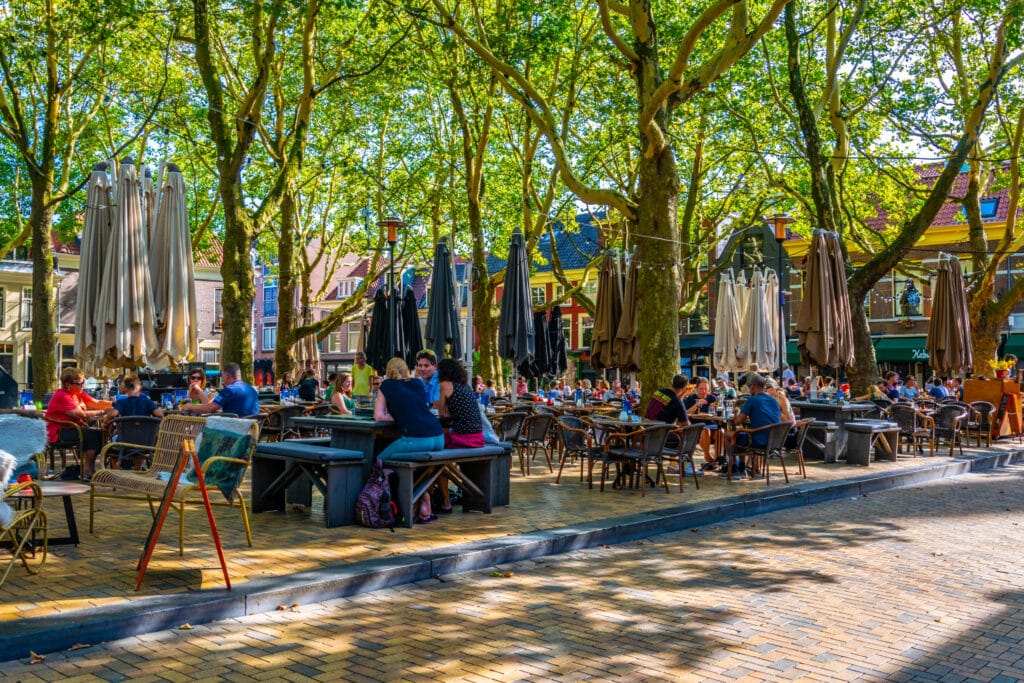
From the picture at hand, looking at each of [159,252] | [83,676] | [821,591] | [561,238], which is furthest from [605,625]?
[561,238]

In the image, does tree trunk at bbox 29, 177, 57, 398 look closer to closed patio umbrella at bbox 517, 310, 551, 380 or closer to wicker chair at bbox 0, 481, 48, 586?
closed patio umbrella at bbox 517, 310, 551, 380

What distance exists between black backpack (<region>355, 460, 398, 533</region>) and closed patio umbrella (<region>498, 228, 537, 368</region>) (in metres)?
6.29

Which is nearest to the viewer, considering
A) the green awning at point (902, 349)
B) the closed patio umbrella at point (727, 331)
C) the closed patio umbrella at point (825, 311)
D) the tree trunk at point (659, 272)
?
the tree trunk at point (659, 272)

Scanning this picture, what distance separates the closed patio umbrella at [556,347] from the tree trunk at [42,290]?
10.3 meters

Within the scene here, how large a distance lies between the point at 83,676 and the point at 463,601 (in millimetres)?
2448

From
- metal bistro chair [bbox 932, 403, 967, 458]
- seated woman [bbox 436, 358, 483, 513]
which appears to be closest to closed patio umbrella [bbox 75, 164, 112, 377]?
seated woman [bbox 436, 358, 483, 513]

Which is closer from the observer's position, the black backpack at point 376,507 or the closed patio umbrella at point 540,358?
the black backpack at point 376,507

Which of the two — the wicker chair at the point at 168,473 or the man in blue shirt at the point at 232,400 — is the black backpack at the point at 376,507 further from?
the man in blue shirt at the point at 232,400

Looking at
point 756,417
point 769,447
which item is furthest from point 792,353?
point 769,447

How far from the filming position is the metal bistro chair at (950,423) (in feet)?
51.2

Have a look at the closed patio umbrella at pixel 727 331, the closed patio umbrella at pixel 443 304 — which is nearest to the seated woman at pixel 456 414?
the closed patio umbrella at pixel 443 304

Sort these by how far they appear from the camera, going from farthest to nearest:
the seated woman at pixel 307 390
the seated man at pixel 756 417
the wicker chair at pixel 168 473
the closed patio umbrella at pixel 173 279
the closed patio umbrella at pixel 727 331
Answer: the closed patio umbrella at pixel 727 331 → the seated woman at pixel 307 390 → the seated man at pixel 756 417 → the closed patio umbrella at pixel 173 279 → the wicker chair at pixel 168 473

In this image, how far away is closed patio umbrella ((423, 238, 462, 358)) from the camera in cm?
1493

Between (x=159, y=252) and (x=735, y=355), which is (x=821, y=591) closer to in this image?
(x=159, y=252)
